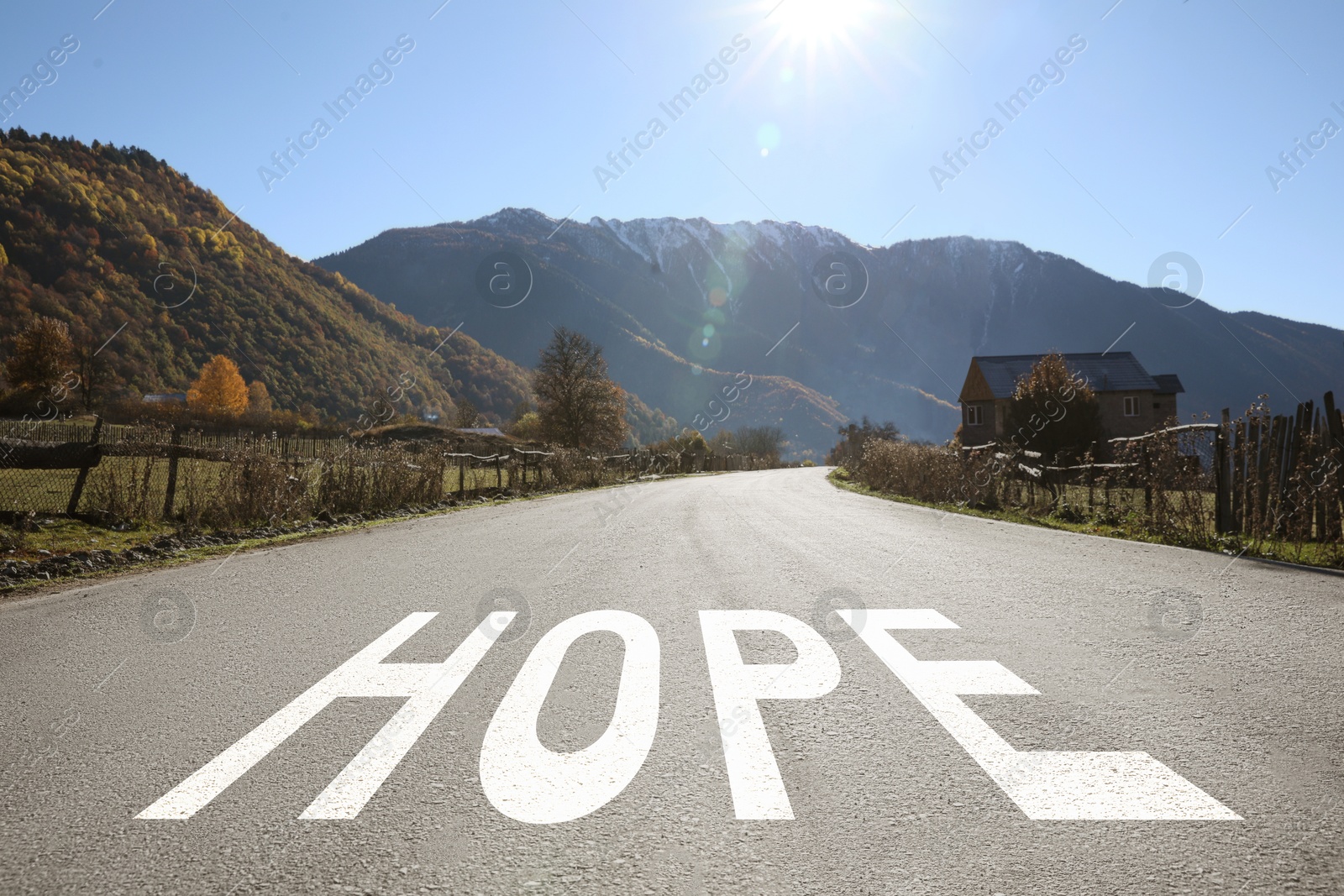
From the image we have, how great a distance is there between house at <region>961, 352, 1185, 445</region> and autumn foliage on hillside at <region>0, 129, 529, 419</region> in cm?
7695

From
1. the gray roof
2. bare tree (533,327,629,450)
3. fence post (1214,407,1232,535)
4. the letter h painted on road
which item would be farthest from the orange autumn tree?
fence post (1214,407,1232,535)

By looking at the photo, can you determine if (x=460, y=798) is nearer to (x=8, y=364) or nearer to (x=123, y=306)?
(x=8, y=364)

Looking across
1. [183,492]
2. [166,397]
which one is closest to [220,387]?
[166,397]

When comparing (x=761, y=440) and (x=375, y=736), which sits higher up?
(x=761, y=440)

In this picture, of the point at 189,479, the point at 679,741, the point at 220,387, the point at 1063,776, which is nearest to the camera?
the point at 1063,776

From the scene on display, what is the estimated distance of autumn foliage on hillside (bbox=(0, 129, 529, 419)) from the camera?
90.9 m

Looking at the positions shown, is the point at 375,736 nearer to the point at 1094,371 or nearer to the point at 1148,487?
the point at 1148,487

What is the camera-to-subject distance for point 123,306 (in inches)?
3708

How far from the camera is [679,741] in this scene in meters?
3.50

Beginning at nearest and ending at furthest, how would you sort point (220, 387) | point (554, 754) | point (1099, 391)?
point (554, 754), point (1099, 391), point (220, 387)

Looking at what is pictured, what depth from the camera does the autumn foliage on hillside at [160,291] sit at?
90.9m

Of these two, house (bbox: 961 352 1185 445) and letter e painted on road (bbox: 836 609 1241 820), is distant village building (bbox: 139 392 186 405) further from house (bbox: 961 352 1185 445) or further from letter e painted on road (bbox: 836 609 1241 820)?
letter e painted on road (bbox: 836 609 1241 820)

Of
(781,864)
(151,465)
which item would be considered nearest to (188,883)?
(781,864)

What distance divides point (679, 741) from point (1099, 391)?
206 feet
